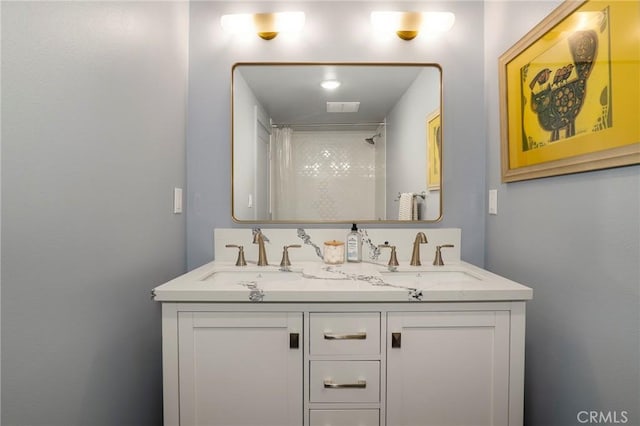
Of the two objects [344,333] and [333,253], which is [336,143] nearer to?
[333,253]

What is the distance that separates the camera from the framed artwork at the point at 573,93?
864mm

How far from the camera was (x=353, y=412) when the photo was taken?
3.56 ft

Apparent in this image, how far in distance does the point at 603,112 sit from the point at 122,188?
1.53 m

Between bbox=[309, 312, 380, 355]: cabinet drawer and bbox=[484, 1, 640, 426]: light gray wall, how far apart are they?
66cm

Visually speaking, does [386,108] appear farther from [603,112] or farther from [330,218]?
[603,112]

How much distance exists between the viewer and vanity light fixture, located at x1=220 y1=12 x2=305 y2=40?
153cm

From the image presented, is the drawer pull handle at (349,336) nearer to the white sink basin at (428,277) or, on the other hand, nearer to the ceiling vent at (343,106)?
the white sink basin at (428,277)

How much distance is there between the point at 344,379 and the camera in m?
1.08

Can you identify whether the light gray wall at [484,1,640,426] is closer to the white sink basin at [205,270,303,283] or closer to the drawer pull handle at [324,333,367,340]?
the drawer pull handle at [324,333,367,340]

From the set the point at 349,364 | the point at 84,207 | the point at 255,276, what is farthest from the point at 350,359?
the point at 84,207

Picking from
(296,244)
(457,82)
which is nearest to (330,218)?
(296,244)

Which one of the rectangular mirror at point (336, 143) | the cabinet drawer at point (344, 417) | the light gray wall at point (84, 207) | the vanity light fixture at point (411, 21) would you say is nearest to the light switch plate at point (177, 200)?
the light gray wall at point (84, 207)

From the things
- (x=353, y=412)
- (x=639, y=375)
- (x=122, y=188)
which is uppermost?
(x=122, y=188)

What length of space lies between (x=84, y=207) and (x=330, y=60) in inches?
48.8
